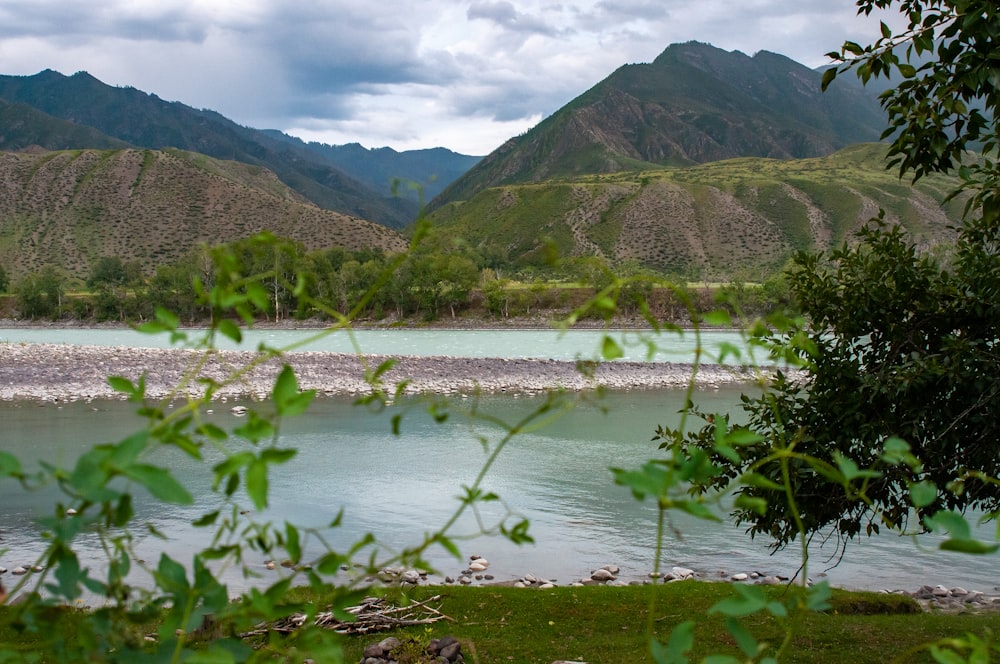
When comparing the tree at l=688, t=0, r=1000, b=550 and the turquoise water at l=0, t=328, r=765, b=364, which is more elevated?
the tree at l=688, t=0, r=1000, b=550

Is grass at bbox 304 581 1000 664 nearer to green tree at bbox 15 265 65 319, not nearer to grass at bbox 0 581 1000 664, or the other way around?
grass at bbox 0 581 1000 664

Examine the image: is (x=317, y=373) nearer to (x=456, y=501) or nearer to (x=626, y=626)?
(x=456, y=501)

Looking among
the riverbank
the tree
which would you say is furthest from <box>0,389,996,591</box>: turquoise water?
the riverbank

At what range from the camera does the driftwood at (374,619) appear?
342 inches

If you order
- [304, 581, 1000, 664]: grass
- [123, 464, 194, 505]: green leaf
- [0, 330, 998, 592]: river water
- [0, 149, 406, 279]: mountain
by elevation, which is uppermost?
[0, 149, 406, 279]: mountain

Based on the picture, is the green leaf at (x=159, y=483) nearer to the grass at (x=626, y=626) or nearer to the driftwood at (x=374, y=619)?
the grass at (x=626, y=626)

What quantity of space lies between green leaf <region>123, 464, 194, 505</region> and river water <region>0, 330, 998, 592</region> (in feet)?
19.0

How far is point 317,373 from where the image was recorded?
43625 mm

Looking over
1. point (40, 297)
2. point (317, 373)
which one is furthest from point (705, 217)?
point (317, 373)

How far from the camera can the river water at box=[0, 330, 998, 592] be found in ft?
49.2

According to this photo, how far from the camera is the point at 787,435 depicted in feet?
23.1

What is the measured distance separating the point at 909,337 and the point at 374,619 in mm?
6172

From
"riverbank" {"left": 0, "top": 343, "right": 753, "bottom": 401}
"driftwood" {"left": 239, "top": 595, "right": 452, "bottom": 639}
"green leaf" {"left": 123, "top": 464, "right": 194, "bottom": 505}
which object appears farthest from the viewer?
"riverbank" {"left": 0, "top": 343, "right": 753, "bottom": 401}

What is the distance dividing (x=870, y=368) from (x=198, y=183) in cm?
17084
